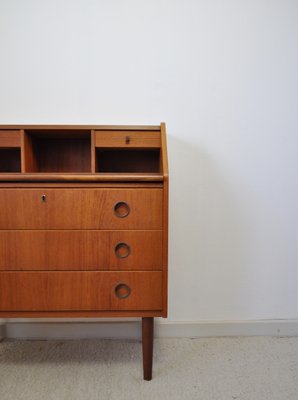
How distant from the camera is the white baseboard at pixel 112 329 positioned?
1.23 meters

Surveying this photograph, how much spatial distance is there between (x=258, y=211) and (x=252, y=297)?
49 cm

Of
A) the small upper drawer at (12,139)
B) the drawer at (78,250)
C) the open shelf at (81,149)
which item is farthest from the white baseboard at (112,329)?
the small upper drawer at (12,139)

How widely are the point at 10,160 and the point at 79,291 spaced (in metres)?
0.79

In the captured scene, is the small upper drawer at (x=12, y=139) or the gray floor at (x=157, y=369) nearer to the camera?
the gray floor at (x=157, y=369)

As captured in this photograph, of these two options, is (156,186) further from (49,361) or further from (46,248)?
(49,361)

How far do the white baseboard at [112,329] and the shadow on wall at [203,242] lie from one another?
0.15ft

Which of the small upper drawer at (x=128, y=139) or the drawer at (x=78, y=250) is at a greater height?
the small upper drawer at (x=128, y=139)

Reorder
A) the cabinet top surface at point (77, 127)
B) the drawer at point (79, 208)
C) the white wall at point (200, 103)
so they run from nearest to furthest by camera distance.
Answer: the drawer at point (79, 208), the cabinet top surface at point (77, 127), the white wall at point (200, 103)

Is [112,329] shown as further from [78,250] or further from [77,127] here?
[77,127]

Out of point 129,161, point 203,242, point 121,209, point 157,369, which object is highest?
point 129,161

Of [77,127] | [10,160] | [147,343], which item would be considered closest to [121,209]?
[77,127]

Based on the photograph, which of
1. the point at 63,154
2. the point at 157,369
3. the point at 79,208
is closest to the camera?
the point at 79,208

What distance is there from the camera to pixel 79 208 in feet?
2.81

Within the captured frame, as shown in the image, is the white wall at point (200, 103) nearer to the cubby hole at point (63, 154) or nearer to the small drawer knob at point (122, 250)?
the cubby hole at point (63, 154)
